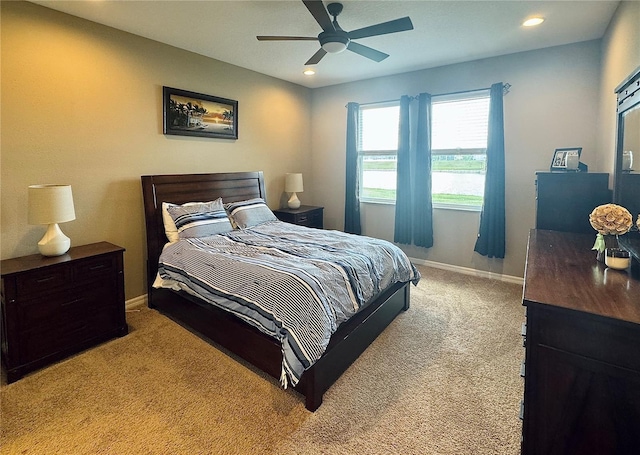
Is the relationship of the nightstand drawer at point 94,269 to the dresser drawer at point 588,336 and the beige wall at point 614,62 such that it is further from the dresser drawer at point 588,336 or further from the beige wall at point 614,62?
the beige wall at point 614,62

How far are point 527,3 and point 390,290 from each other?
8.28ft

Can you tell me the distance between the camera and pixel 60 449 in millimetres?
1703

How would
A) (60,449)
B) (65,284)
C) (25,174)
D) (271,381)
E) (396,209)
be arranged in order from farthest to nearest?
(396,209) → (25,174) → (65,284) → (271,381) → (60,449)

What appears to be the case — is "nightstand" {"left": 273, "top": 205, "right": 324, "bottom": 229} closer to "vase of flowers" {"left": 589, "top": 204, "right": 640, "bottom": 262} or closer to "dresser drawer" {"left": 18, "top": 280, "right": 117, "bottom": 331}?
"dresser drawer" {"left": 18, "top": 280, "right": 117, "bottom": 331}

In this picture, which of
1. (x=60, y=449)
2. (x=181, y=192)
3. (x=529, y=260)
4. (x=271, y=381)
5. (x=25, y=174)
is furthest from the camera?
(x=181, y=192)

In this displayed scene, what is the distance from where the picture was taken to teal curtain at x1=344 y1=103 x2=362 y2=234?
496 cm

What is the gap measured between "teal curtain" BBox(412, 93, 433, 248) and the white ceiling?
622 millimetres

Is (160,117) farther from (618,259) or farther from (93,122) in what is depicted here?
(618,259)

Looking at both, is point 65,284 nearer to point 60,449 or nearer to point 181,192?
point 60,449

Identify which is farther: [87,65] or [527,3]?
[87,65]

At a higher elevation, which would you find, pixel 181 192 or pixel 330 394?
pixel 181 192

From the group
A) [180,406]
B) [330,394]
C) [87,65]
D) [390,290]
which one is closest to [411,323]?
[390,290]

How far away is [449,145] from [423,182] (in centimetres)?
56

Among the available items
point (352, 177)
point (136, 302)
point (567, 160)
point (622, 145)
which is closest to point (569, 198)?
point (567, 160)
